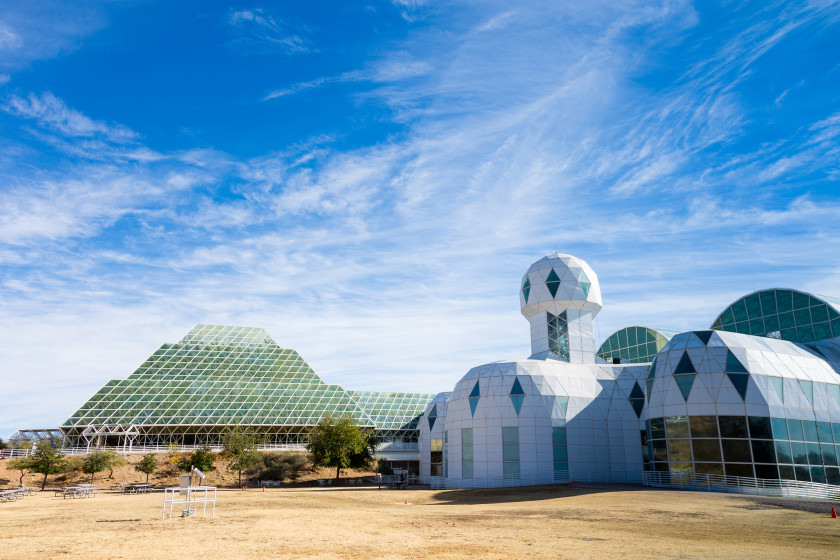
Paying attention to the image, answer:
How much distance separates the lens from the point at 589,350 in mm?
53219

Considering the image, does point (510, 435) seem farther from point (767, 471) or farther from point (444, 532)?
point (444, 532)

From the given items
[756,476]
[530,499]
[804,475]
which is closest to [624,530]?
[530,499]

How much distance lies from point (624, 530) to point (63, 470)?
53550mm

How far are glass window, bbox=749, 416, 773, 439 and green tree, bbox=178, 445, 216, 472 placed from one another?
153ft

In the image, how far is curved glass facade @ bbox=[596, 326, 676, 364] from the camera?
63.2 m

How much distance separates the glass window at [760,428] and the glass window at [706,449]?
2171 millimetres

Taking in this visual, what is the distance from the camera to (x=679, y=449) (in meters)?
37.3

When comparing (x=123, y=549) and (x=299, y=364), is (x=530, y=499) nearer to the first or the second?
(x=123, y=549)

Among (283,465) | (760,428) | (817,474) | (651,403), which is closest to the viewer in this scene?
(760,428)

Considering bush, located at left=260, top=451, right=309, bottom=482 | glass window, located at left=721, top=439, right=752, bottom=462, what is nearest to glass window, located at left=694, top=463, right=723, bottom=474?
glass window, located at left=721, top=439, right=752, bottom=462

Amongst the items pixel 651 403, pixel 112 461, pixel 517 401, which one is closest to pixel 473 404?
pixel 517 401

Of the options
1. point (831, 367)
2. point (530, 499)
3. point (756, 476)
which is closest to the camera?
point (530, 499)

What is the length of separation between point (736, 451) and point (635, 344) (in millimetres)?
31372

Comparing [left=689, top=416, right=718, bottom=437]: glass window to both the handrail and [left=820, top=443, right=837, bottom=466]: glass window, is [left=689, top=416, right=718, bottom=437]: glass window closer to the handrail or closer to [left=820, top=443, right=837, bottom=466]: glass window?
the handrail
